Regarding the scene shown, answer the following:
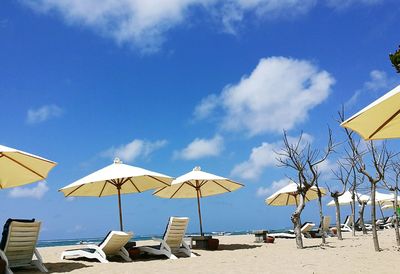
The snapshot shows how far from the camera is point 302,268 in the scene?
7.68 m

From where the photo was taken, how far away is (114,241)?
31.5 feet

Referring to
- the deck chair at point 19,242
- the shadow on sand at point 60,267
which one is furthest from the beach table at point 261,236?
the deck chair at point 19,242

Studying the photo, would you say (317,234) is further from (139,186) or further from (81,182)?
(81,182)

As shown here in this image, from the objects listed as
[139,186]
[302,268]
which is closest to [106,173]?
[139,186]

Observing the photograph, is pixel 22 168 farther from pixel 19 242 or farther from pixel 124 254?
pixel 124 254

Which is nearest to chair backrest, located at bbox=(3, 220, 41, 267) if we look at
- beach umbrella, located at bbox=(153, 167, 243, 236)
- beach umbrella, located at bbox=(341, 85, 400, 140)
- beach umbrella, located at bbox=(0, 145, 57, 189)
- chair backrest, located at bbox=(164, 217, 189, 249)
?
beach umbrella, located at bbox=(0, 145, 57, 189)

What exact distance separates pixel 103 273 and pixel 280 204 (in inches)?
502

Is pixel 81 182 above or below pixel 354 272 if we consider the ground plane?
above

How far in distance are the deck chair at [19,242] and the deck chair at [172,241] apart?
288 centimetres

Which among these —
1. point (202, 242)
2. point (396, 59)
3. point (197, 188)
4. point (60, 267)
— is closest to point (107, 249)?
point (60, 267)

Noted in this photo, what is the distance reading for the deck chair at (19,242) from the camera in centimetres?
746

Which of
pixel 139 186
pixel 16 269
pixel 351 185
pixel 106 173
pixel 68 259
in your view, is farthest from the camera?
pixel 351 185

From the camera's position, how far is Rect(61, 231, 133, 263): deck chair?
9.43 metres

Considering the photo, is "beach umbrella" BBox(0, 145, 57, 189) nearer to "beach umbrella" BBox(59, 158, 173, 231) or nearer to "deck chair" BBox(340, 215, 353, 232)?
"beach umbrella" BBox(59, 158, 173, 231)
